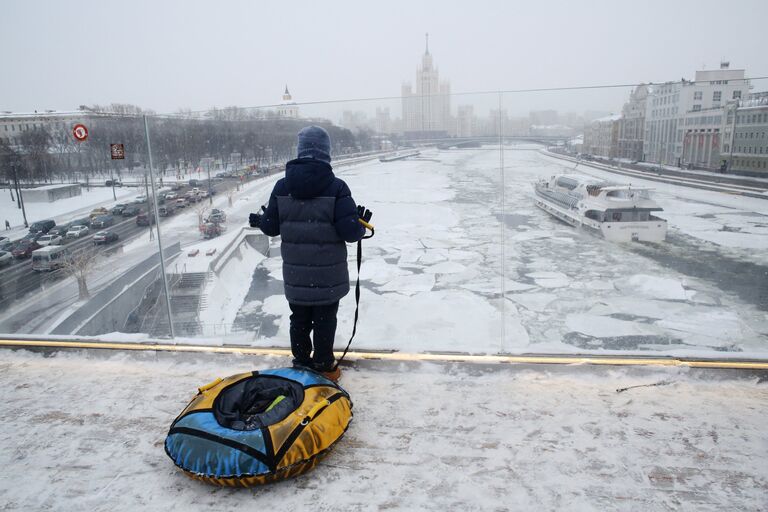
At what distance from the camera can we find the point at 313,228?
2182 millimetres

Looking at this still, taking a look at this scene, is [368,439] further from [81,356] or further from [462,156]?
[462,156]

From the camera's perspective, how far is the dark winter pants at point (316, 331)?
2.33 metres

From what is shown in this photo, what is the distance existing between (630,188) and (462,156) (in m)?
1.18

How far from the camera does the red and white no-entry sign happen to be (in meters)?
3.17

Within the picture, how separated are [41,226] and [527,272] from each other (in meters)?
3.26

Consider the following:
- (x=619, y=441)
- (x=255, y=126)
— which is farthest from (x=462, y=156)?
(x=619, y=441)

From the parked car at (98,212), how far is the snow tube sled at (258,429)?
2088 millimetres

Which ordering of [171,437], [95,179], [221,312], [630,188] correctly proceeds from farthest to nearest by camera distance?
[221,312], [95,179], [630,188], [171,437]

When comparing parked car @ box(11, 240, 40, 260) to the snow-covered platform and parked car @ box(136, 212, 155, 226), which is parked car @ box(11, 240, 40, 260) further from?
the snow-covered platform

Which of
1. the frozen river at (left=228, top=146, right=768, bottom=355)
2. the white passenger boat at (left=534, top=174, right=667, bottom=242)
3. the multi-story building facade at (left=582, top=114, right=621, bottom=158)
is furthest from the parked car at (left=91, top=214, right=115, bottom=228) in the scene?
the multi-story building facade at (left=582, top=114, right=621, bottom=158)

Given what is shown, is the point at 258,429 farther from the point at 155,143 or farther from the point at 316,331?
the point at 155,143

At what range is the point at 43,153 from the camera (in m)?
3.53

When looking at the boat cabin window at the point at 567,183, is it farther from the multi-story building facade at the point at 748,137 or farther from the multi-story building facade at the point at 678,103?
the multi-story building facade at the point at 748,137

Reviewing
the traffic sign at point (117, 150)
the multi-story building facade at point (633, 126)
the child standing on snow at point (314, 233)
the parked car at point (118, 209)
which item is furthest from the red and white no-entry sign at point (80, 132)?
the multi-story building facade at point (633, 126)
